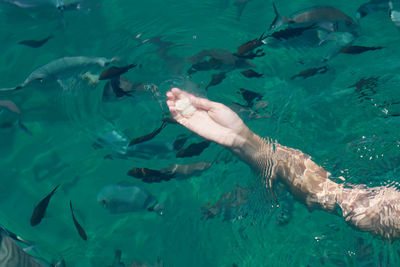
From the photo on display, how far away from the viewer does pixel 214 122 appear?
4078 millimetres

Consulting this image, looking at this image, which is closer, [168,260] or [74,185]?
[168,260]

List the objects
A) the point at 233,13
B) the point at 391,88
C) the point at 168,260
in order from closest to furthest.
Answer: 1. the point at 168,260
2. the point at 391,88
3. the point at 233,13

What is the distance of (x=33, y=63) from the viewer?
5273 millimetres

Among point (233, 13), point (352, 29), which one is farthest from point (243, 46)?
point (352, 29)

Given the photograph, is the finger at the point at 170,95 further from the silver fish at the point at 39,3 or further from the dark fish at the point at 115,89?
the silver fish at the point at 39,3

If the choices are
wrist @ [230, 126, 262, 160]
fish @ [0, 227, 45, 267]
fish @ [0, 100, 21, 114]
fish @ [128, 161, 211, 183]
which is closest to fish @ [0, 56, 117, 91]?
fish @ [0, 100, 21, 114]

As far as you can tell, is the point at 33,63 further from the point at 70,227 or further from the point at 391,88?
the point at 391,88

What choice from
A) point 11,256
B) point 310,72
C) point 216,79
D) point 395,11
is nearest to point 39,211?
point 11,256

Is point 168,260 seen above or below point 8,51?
below

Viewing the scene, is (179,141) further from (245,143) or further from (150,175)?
(245,143)

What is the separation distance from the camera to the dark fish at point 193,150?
4.24 meters

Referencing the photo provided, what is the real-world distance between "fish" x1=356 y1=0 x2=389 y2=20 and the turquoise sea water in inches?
13.7

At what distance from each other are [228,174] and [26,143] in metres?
2.93

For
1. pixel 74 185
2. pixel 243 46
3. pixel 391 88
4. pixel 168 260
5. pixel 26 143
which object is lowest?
pixel 168 260
